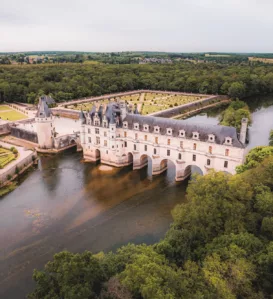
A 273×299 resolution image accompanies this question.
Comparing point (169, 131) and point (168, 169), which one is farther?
point (168, 169)

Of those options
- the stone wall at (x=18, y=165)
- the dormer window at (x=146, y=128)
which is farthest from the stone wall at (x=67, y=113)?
the dormer window at (x=146, y=128)

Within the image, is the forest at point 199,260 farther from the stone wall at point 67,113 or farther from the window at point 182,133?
the stone wall at point 67,113

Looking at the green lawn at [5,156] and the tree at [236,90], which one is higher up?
the tree at [236,90]

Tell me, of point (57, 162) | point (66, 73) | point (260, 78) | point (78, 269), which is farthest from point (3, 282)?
point (260, 78)

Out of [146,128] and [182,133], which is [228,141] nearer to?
[182,133]

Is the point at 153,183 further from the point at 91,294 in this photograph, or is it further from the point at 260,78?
the point at 260,78

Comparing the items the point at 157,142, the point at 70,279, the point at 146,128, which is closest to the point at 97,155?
the point at 146,128
